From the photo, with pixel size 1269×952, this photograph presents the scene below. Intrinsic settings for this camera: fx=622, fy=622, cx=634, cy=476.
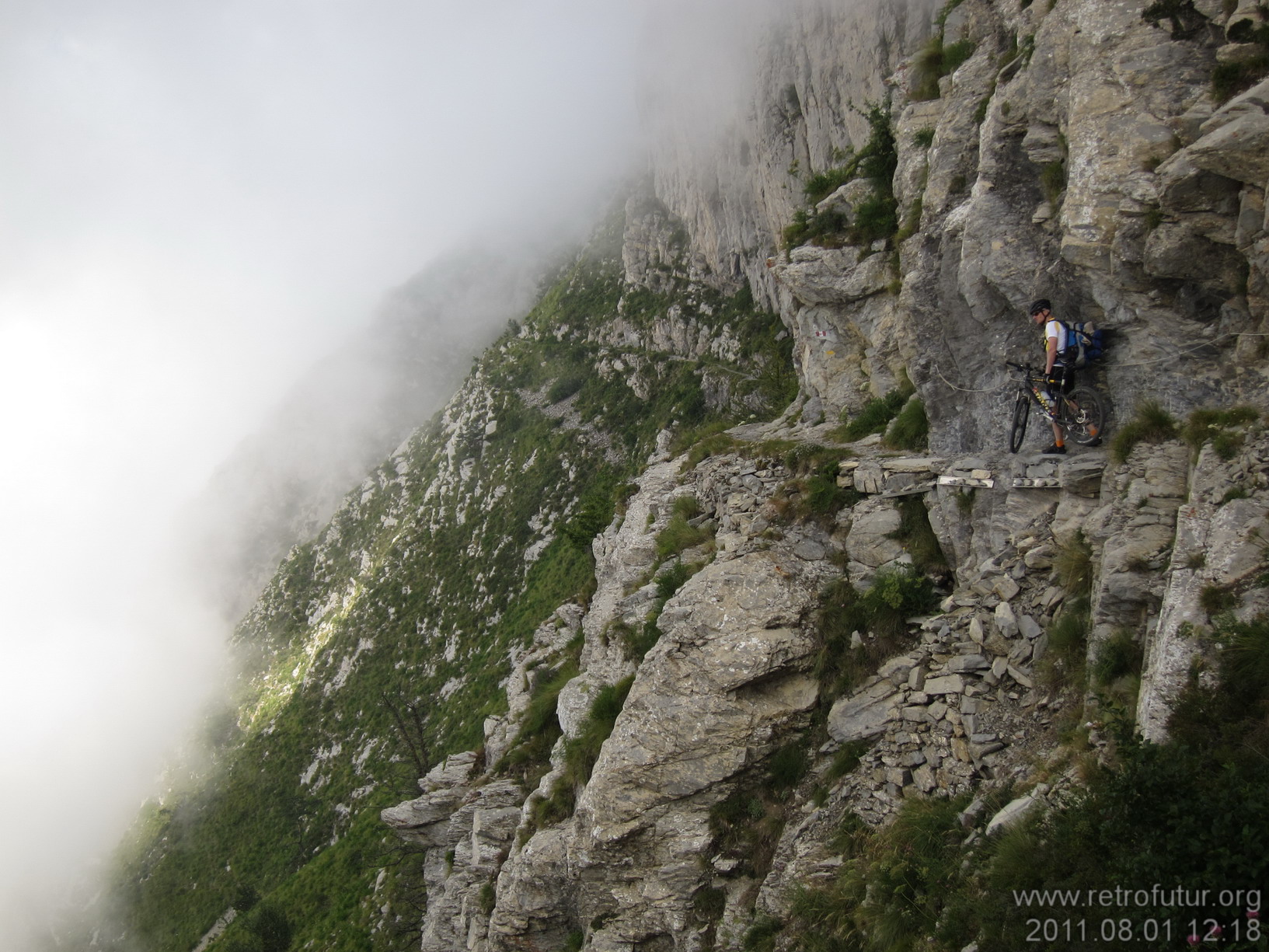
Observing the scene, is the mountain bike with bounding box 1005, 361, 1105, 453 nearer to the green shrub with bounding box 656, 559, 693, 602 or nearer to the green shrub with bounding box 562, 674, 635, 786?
the green shrub with bounding box 656, 559, 693, 602

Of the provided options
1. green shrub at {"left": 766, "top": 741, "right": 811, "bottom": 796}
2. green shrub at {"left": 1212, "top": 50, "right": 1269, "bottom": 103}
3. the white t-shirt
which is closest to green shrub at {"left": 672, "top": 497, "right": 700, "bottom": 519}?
green shrub at {"left": 766, "top": 741, "right": 811, "bottom": 796}

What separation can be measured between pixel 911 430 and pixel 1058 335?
4346mm

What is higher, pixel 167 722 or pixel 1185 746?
pixel 1185 746

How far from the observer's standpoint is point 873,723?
29.0 feet

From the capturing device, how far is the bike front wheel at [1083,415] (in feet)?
30.3

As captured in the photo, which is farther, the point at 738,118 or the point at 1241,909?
the point at 738,118

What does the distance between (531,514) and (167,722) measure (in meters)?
68.3

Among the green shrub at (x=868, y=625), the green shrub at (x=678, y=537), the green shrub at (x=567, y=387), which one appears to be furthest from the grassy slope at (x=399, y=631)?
the green shrub at (x=868, y=625)

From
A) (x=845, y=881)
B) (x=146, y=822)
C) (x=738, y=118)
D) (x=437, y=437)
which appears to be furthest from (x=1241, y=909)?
(x=146, y=822)

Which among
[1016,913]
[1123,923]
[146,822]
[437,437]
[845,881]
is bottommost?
[146,822]

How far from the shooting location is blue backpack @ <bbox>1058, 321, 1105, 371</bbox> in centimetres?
926

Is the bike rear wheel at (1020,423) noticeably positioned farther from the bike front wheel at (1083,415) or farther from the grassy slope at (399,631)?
the grassy slope at (399,631)

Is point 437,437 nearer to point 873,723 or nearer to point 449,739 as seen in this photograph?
point 449,739

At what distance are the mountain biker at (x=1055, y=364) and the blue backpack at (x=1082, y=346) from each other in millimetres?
65
